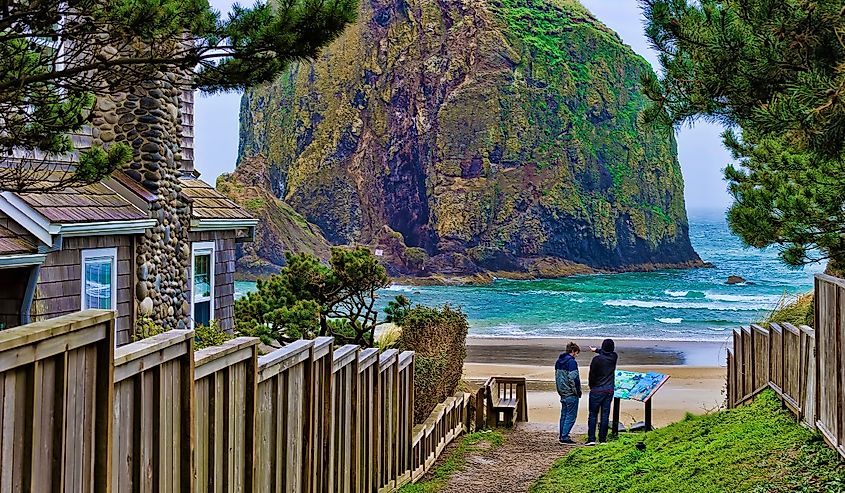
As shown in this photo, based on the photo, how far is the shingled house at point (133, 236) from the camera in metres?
10.2

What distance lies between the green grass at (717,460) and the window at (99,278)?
5.91 m

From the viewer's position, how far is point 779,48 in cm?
619

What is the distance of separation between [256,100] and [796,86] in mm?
111689

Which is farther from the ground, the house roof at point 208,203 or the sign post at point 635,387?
the house roof at point 208,203

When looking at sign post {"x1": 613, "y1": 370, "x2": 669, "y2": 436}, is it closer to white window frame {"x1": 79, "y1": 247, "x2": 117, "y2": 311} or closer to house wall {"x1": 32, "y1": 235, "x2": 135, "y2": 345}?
house wall {"x1": 32, "y1": 235, "x2": 135, "y2": 345}

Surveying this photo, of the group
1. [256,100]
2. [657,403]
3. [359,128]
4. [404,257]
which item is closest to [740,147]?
[657,403]

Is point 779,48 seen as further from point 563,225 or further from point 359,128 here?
point 359,128

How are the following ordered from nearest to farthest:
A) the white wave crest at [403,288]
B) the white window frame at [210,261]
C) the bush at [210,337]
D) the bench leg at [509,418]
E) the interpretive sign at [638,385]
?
the bush at [210,337] < the interpretive sign at [638,385] < the white window frame at [210,261] < the bench leg at [509,418] < the white wave crest at [403,288]

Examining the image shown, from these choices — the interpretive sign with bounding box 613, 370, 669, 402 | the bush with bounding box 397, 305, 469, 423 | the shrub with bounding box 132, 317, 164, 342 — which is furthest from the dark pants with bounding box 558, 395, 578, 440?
the shrub with bounding box 132, 317, 164, 342

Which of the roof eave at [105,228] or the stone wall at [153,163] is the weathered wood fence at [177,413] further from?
the stone wall at [153,163]

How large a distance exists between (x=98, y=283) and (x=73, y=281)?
A: 581 millimetres

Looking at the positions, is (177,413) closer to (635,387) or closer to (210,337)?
(210,337)

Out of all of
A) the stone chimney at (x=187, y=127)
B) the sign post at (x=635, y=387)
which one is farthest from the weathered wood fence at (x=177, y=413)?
the stone chimney at (x=187, y=127)

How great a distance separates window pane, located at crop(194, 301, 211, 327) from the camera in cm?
1483
